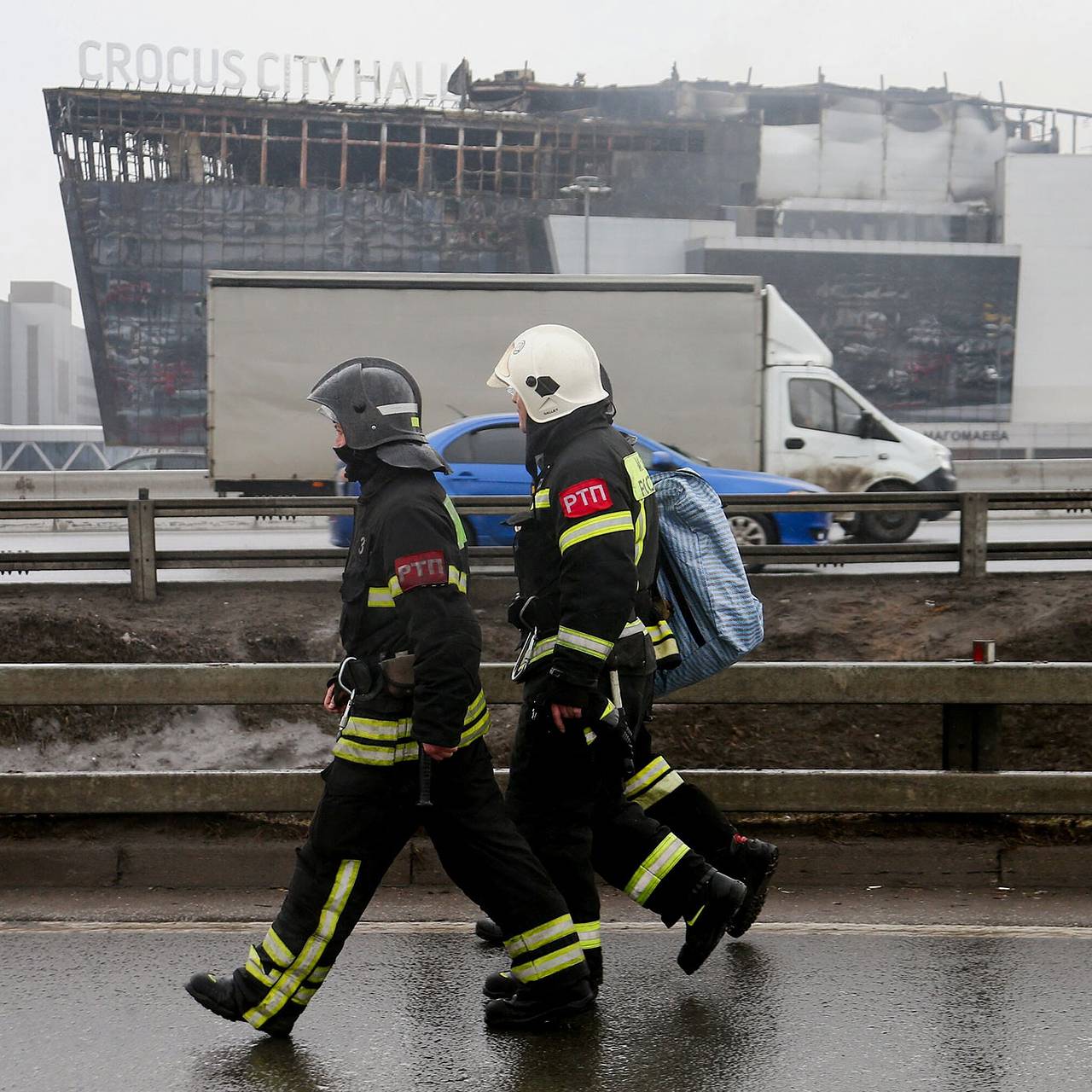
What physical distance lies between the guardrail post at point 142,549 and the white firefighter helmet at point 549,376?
7.68m

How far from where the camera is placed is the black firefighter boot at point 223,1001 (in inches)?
149

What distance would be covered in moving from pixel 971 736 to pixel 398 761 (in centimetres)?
250

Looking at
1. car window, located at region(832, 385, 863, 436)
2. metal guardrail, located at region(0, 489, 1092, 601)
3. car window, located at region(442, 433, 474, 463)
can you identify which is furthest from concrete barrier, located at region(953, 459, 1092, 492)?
metal guardrail, located at region(0, 489, 1092, 601)

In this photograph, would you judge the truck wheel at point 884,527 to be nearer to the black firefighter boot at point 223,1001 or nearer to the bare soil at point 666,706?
the bare soil at point 666,706

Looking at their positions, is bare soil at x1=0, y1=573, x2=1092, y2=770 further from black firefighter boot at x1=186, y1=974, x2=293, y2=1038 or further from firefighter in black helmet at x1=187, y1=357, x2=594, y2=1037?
black firefighter boot at x1=186, y1=974, x2=293, y2=1038

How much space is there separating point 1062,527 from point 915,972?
18.2 m

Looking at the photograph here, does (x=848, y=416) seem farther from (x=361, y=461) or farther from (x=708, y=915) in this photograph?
(x=361, y=461)

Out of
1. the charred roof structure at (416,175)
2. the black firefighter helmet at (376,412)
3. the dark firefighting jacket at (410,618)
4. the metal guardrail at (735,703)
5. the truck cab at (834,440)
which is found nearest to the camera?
the dark firefighting jacket at (410,618)

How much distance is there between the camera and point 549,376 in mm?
4035

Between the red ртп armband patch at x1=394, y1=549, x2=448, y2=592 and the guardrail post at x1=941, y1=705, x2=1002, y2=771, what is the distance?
95.1 inches

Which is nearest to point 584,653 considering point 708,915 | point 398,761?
point 398,761

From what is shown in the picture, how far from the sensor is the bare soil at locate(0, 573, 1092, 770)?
32.0 ft

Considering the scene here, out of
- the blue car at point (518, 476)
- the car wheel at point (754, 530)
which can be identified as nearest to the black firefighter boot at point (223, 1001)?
the blue car at point (518, 476)

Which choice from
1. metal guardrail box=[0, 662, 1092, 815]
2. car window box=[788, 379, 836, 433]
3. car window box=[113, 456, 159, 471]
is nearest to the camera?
metal guardrail box=[0, 662, 1092, 815]
